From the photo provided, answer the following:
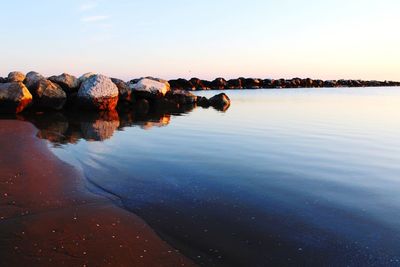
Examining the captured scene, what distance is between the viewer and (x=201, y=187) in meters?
7.22

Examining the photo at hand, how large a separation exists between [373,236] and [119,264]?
3.20 meters

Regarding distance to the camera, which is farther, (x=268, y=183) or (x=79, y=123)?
(x=79, y=123)

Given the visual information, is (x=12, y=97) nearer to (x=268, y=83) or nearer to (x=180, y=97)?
(x=180, y=97)

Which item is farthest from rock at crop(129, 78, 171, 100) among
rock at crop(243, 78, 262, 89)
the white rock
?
rock at crop(243, 78, 262, 89)

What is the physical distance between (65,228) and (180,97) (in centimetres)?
2818

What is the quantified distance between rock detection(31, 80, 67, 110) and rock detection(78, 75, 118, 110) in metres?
1.03

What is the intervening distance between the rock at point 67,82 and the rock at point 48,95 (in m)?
1.21

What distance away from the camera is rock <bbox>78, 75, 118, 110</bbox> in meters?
22.2

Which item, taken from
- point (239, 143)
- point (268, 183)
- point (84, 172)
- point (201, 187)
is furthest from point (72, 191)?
point (239, 143)

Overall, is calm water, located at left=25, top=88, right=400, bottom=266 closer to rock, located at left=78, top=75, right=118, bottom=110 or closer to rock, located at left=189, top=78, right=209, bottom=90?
rock, located at left=78, top=75, right=118, bottom=110

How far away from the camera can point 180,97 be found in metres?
32.9

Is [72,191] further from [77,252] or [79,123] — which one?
[79,123]

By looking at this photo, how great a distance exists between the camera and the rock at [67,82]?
2358cm

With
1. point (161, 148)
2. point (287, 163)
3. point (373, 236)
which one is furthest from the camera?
point (161, 148)
